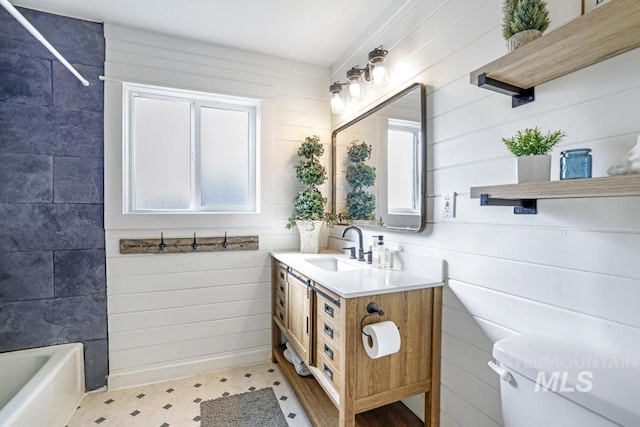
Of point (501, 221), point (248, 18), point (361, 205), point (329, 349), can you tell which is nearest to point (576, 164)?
point (501, 221)

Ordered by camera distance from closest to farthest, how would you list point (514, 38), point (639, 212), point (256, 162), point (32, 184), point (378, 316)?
point (639, 212)
point (514, 38)
point (378, 316)
point (32, 184)
point (256, 162)

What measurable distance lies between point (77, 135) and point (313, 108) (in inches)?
69.1

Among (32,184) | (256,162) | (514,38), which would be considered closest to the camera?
(514,38)

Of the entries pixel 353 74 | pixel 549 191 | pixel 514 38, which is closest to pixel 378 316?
pixel 549 191

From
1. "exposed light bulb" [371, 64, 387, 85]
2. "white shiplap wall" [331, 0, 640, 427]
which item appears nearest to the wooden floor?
"white shiplap wall" [331, 0, 640, 427]

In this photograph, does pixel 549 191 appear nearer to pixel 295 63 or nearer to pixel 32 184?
pixel 295 63

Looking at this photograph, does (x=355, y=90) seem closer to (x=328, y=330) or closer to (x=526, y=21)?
(x=526, y=21)

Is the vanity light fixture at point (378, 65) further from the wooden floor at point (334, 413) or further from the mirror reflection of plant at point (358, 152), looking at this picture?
the wooden floor at point (334, 413)

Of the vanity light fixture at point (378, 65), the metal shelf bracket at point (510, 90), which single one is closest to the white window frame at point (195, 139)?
the vanity light fixture at point (378, 65)

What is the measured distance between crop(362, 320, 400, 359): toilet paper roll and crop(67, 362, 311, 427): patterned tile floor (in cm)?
88

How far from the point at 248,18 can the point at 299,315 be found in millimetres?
1984

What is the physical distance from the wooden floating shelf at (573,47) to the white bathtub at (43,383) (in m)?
2.50

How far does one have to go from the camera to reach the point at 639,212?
34.0 inches

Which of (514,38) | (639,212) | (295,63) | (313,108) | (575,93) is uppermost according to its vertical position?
(295,63)
